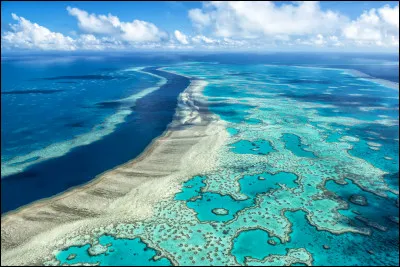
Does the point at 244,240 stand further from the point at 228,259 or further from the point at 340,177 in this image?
the point at 340,177

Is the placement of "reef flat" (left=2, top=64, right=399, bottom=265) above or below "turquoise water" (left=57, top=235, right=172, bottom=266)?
above

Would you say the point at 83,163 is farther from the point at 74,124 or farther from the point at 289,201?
the point at 289,201

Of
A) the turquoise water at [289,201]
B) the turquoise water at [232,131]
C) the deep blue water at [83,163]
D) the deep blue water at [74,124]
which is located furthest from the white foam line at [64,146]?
the turquoise water at [232,131]

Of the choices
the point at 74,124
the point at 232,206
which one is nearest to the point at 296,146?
the point at 232,206

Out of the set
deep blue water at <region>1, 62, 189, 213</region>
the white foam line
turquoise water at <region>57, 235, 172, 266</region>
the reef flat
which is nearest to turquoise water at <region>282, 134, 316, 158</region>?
the reef flat

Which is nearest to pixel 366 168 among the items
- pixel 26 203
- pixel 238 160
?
pixel 238 160

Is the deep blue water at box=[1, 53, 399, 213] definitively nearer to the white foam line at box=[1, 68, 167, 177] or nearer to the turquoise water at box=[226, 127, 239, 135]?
the white foam line at box=[1, 68, 167, 177]
